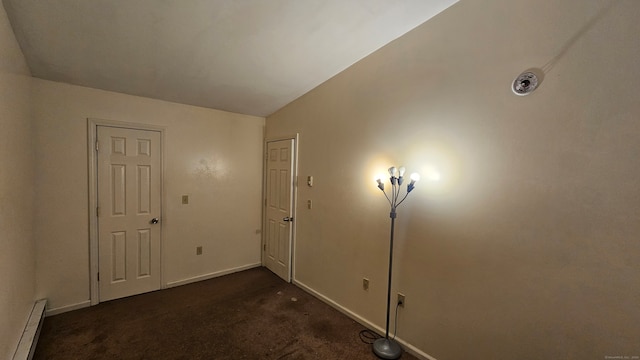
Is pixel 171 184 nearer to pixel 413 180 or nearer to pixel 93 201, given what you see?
pixel 93 201

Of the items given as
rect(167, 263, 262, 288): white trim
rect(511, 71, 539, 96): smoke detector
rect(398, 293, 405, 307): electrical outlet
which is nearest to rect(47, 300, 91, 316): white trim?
rect(167, 263, 262, 288): white trim

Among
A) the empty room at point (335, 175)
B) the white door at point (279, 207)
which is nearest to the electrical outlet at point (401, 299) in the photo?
the empty room at point (335, 175)

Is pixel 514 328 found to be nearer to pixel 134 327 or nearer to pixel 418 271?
pixel 418 271

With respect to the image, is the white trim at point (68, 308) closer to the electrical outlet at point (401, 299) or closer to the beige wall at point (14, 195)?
the beige wall at point (14, 195)

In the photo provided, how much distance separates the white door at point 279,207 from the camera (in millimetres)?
3473

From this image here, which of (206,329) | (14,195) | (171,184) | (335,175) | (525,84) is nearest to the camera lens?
(525,84)

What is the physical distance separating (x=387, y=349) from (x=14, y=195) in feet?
10.4

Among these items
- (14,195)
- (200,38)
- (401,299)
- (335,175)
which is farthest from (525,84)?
(14,195)

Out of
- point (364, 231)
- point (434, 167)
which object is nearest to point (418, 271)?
point (364, 231)

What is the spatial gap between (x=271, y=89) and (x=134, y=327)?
9.63ft

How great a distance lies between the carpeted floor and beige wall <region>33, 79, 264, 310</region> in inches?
16.0

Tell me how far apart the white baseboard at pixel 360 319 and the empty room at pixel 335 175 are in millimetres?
27

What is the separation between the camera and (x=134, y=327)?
96.3 inches

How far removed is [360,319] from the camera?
102 inches
